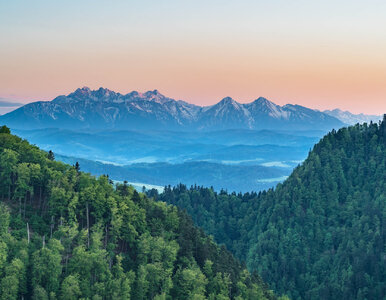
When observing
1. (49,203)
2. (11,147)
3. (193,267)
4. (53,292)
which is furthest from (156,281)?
(11,147)

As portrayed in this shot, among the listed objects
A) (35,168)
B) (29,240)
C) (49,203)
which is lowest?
(29,240)

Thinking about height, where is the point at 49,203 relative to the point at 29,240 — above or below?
above

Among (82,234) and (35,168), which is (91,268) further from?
(35,168)

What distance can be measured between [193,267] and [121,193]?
108 feet

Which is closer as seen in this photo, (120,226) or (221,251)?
(120,226)

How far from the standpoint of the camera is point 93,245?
122 metres

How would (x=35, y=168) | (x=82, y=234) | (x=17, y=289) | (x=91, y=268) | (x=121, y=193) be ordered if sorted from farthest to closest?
(x=121, y=193) < (x=35, y=168) < (x=82, y=234) < (x=91, y=268) < (x=17, y=289)

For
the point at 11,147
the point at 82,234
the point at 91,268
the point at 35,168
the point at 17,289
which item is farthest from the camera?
the point at 11,147

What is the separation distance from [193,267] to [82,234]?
93.8 feet

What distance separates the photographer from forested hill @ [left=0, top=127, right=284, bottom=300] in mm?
110125

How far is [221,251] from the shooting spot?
15938 cm

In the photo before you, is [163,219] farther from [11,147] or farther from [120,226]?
[11,147]

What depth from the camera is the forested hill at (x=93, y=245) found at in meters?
110

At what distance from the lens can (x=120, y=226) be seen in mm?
134750
